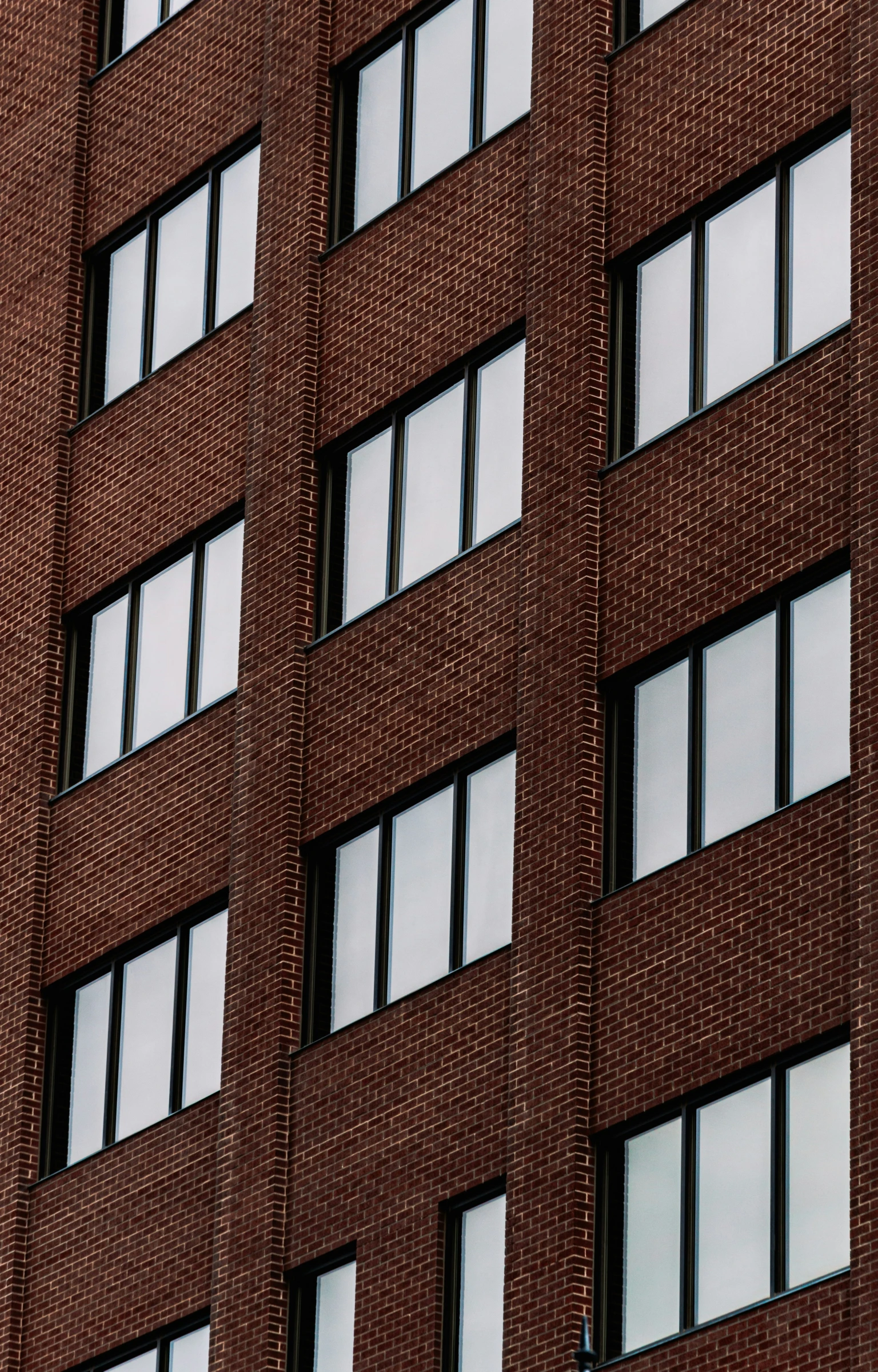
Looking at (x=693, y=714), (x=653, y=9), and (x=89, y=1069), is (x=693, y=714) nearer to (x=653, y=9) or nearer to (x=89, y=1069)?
(x=653, y=9)

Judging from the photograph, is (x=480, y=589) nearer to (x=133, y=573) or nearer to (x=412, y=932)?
(x=412, y=932)

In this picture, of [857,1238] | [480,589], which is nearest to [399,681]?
[480,589]

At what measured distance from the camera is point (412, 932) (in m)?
30.4

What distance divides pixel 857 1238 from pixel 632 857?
210 inches

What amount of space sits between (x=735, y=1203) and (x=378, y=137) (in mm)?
13965

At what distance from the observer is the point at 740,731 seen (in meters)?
26.9

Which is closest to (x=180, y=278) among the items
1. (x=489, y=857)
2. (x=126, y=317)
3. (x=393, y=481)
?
(x=126, y=317)

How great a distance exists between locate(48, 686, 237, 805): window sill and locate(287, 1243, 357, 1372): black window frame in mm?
6549

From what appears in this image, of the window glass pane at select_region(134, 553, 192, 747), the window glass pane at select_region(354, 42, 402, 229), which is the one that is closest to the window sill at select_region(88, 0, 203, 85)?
the window glass pane at select_region(354, 42, 402, 229)

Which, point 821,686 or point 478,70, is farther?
point 478,70

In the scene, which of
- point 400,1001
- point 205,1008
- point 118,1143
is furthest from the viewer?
point 118,1143

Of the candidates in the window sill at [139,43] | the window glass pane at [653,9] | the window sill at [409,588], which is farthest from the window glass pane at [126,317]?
the window glass pane at [653,9]

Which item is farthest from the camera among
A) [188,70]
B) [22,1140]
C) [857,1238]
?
Result: [188,70]

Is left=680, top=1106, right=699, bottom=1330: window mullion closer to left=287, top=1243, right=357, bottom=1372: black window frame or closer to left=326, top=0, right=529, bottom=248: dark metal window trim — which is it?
left=287, top=1243, right=357, bottom=1372: black window frame
